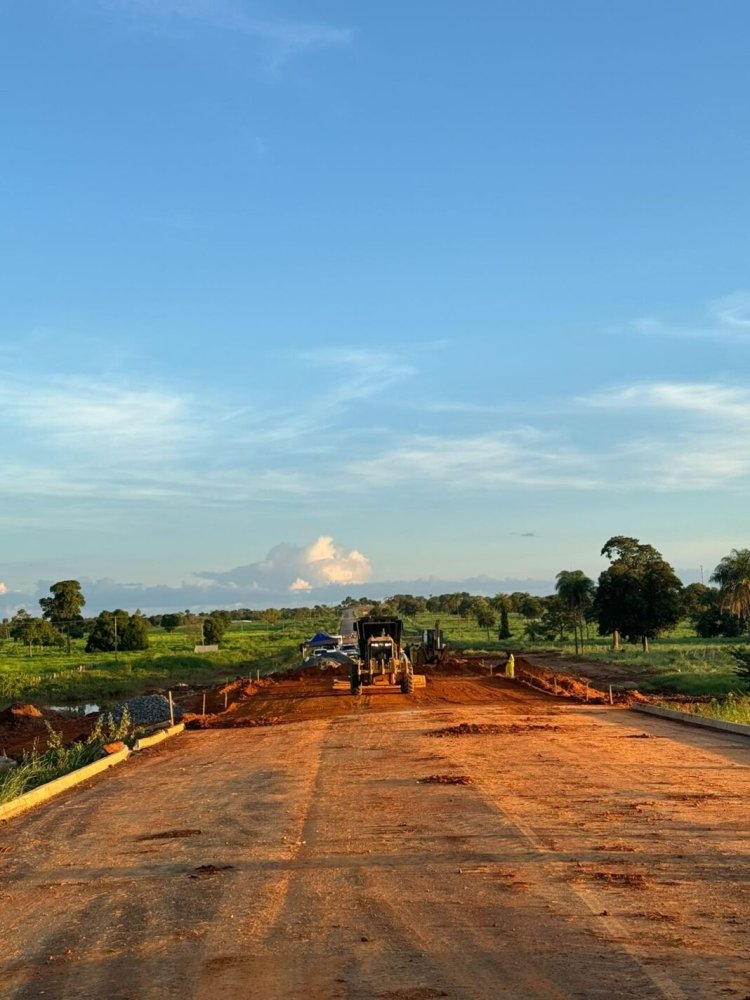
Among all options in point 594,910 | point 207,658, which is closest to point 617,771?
point 594,910

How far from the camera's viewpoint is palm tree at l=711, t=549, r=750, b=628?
66.2 metres

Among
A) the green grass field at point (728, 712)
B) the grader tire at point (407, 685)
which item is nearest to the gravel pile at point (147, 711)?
the grader tire at point (407, 685)

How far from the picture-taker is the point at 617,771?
16156 millimetres

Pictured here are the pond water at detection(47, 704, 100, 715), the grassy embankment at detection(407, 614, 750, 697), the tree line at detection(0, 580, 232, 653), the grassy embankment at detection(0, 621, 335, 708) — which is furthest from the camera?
the tree line at detection(0, 580, 232, 653)

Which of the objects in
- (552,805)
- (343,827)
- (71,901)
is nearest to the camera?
(71,901)

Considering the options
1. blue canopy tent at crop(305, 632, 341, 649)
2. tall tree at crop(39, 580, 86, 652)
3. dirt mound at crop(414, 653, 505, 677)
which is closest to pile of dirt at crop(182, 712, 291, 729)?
dirt mound at crop(414, 653, 505, 677)

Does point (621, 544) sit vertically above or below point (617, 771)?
above

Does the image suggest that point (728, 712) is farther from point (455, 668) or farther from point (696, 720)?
point (455, 668)

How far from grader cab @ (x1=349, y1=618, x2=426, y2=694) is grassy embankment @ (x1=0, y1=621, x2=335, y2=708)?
1992cm

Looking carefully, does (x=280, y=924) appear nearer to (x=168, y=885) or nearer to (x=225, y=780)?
(x=168, y=885)

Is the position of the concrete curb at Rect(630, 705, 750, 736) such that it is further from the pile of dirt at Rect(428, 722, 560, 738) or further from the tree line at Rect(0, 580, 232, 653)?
the tree line at Rect(0, 580, 232, 653)

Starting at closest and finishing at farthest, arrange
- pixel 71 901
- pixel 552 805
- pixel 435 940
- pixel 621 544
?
pixel 435 940 < pixel 71 901 < pixel 552 805 < pixel 621 544

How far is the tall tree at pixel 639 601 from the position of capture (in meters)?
68.7

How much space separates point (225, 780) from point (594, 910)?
10.2 metres
